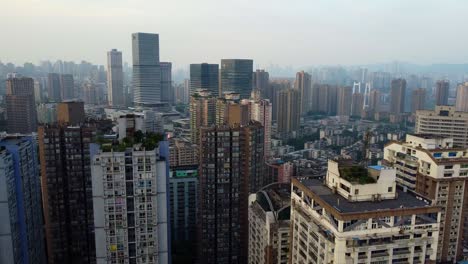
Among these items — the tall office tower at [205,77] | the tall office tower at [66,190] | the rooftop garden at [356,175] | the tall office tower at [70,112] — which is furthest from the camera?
the tall office tower at [205,77]

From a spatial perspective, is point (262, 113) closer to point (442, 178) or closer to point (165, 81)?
point (442, 178)

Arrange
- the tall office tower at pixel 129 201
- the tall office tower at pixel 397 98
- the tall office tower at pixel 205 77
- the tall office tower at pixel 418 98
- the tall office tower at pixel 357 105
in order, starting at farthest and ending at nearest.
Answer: the tall office tower at pixel 357 105, the tall office tower at pixel 397 98, the tall office tower at pixel 418 98, the tall office tower at pixel 205 77, the tall office tower at pixel 129 201

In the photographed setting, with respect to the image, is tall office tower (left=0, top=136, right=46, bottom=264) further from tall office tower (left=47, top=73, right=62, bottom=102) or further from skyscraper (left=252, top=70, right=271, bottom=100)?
tall office tower (left=47, top=73, right=62, bottom=102)

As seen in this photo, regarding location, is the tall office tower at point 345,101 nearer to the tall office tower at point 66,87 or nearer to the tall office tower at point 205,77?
the tall office tower at point 205,77

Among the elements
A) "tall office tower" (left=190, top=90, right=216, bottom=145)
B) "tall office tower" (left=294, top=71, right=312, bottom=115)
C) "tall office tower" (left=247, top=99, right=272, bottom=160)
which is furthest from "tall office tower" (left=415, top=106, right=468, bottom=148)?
"tall office tower" (left=294, top=71, right=312, bottom=115)

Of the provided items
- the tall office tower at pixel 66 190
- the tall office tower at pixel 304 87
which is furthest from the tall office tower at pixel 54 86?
the tall office tower at pixel 66 190

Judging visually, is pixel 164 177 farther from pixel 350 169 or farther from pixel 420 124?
pixel 420 124

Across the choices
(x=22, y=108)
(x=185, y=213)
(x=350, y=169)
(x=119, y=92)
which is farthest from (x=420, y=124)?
(x=119, y=92)
